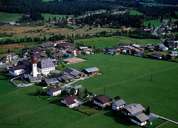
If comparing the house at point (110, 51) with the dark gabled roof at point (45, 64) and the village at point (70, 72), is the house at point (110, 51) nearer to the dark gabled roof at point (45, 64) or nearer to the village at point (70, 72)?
the village at point (70, 72)

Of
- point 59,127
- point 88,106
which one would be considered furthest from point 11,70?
point 59,127

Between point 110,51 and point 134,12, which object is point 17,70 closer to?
point 110,51

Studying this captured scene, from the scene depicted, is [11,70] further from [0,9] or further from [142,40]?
[0,9]

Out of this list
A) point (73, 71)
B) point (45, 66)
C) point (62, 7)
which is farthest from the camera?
point (62, 7)


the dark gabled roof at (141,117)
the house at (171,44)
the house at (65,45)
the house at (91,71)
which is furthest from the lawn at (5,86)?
the house at (171,44)

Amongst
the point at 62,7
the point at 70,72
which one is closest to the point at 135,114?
the point at 70,72
